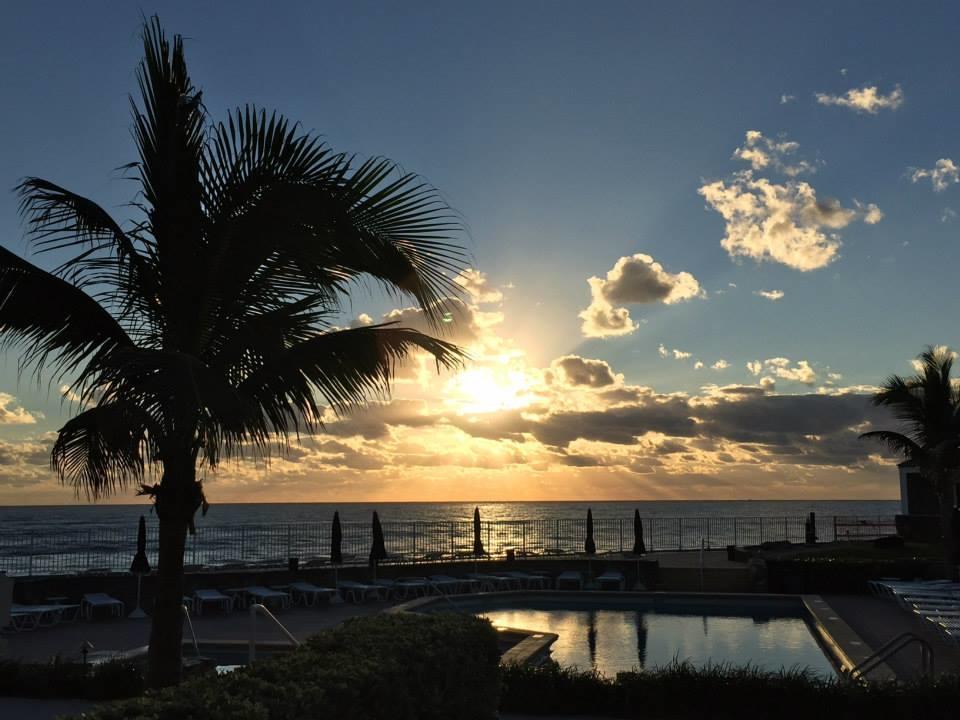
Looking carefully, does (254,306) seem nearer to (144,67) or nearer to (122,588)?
(144,67)

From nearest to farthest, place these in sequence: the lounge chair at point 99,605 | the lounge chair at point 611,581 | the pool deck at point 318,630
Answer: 1. the pool deck at point 318,630
2. the lounge chair at point 99,605
3. the lounge chair at point 611,581

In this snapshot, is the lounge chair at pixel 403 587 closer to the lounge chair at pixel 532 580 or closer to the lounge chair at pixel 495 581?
the lounge chair at pixel 495 581

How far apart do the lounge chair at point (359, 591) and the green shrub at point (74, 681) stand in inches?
427

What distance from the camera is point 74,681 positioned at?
10109mm

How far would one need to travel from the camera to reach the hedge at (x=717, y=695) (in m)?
8.75

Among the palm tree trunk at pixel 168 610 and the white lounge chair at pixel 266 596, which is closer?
the palm tree trunk at pixel 168 610

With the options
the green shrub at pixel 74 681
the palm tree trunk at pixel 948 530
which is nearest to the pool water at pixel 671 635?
the palm tree trunk at pixel 948 530

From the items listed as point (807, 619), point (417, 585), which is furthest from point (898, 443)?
point (417, 585)

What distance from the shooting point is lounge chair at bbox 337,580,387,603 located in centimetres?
2113

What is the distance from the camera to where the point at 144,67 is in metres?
6.73

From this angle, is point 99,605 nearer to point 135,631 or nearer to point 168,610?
point 135,631

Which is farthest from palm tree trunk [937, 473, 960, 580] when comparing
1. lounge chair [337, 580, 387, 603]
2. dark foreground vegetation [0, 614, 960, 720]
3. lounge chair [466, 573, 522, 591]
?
dark foreground vegetation [0, 614, 960, 720]

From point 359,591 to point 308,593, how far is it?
123 centimetres

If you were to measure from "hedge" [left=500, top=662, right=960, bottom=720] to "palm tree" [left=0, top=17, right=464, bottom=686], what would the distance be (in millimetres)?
4414
